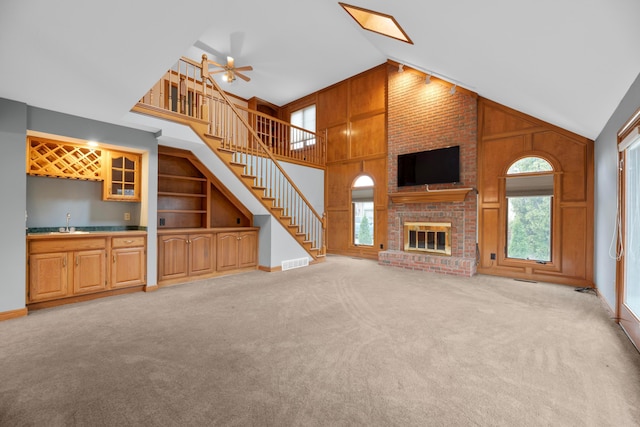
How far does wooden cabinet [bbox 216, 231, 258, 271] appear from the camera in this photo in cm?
516

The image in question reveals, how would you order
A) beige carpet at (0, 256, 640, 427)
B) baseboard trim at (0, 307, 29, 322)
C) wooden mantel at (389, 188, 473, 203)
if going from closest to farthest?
beige carpet at (0, 256, 640, 427)
baseboard trim at (0, 307, 29, 322)
wooden mantel at (389, 188, 473, 203)

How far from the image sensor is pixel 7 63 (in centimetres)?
231

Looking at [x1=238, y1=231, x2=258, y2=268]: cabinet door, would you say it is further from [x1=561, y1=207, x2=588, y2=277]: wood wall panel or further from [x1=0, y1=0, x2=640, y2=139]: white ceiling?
[x1=561, y1=207, x2=588, y2=277]: wood wall panel

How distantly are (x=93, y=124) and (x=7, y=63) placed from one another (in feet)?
4.63

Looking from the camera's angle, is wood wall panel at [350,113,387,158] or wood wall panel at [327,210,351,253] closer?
wood wall panel at [350,113,387,158]

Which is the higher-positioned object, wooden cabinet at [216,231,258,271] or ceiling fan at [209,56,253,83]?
ceiling fan at [209,56,253,83]

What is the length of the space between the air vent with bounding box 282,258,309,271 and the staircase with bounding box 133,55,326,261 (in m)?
0.26

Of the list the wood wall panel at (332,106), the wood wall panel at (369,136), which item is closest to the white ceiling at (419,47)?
the wood wall panel at (369,136)

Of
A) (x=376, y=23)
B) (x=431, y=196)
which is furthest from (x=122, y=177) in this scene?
(x=431, y=196)

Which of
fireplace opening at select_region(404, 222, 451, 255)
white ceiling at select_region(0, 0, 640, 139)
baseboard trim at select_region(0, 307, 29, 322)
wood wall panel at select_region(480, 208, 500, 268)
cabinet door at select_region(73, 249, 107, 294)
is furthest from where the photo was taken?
fireplace opening at select_region(404, 222, 451, 255)

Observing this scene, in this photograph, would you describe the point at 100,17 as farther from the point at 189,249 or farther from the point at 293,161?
the point at 293,161

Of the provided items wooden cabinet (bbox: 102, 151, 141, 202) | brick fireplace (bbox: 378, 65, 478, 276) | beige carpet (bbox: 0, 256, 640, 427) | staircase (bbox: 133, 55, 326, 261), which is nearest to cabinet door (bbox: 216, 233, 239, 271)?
staircase (bbox: 133, 55, 326, 261)

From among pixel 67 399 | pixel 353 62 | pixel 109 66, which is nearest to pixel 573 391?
pixel 67 399

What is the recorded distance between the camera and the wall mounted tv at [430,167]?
5660 mm
